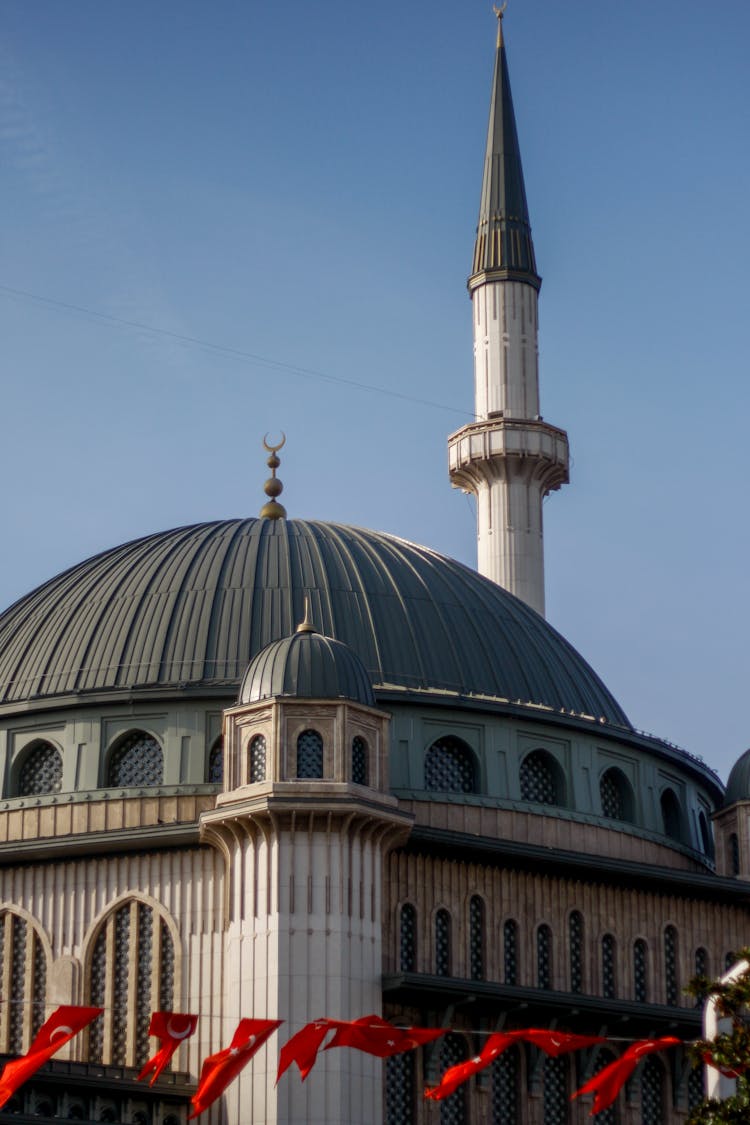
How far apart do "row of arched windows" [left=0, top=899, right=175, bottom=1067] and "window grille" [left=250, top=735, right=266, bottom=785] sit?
3413 mm

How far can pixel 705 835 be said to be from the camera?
186 feet

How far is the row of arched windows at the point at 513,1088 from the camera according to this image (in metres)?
45.2

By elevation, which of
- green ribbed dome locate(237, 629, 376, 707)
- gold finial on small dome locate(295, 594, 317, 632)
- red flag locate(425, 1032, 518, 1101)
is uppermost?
gold finial on small dome locate(295, 594, 317, 632)

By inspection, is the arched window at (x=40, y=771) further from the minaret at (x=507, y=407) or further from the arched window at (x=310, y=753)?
the minaret at (x=507, y=407)

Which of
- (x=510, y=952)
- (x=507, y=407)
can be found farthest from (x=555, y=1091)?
(x=507, y=407)

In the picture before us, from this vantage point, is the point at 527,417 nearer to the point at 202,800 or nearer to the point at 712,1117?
the point at 202,800

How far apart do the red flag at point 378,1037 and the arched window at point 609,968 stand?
1193cm

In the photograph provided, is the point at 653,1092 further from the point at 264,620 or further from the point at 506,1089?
the point at 264,620

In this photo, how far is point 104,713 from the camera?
50.2 metres

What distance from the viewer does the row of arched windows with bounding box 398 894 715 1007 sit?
46.8m

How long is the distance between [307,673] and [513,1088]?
898cm

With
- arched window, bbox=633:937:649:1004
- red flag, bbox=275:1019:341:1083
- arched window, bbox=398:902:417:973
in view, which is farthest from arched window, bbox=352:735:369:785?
arched window, bbox=633:937:649:1004

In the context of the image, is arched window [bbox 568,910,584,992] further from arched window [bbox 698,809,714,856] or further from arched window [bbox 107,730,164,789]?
arched window [bbox 107,730,164,789]

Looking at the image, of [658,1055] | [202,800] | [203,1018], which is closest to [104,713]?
[202,800]
